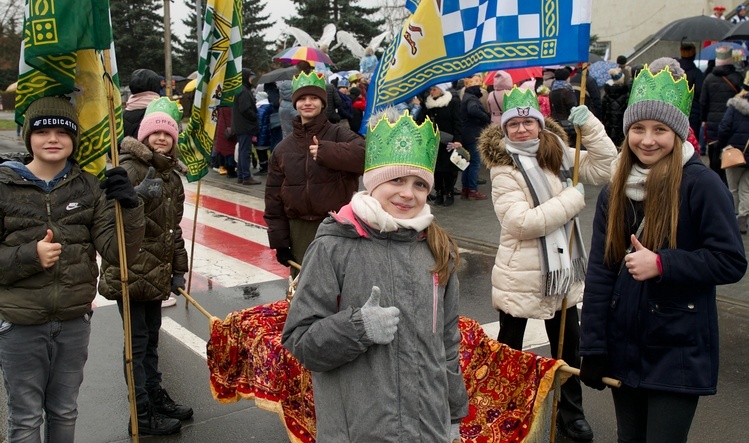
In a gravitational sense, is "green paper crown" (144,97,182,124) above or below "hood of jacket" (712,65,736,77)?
below

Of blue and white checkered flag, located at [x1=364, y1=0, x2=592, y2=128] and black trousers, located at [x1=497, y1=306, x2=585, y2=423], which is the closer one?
blue and white checkered flag, located at [x1=364, y1=0, x2=592, y2=128]

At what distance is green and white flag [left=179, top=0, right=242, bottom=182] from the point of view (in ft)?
20.3

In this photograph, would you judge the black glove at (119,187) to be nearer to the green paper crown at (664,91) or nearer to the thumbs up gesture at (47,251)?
the thumbs up gesture at (47,251)

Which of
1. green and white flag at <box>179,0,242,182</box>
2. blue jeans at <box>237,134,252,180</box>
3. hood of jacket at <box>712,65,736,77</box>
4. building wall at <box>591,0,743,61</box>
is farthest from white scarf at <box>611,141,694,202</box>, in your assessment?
building wall at <box>591,0,743,61</box>

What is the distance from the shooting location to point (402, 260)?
279 centimetres

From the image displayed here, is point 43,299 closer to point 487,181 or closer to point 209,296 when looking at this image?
point 209,296

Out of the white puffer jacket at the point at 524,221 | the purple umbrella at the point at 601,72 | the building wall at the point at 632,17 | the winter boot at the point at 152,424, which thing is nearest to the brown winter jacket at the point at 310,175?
the white puffer jacket at the point at 524,221

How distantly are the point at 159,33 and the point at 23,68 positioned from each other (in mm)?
37549

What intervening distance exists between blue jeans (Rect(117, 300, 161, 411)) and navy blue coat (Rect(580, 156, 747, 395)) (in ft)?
9.31

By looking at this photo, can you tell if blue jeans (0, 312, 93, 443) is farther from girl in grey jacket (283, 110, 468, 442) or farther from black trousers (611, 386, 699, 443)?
black trousers (611, 386, 699, 443)

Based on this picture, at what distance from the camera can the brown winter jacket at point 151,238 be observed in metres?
4.61

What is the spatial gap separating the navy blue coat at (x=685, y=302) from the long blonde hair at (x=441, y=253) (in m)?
0.88

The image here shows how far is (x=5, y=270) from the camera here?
348 cm

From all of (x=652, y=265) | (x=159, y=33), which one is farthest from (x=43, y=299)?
(x=159, y=33)
